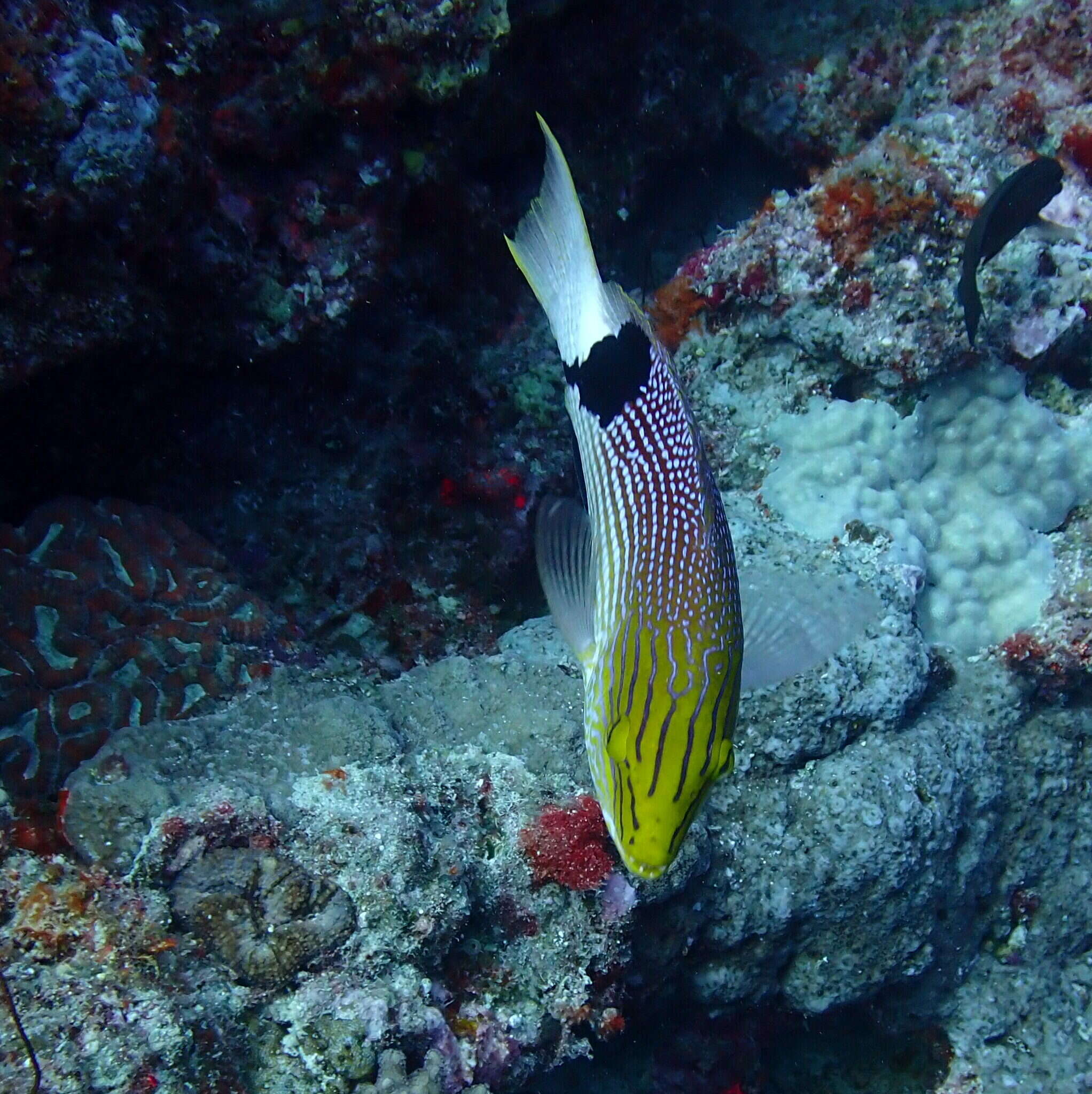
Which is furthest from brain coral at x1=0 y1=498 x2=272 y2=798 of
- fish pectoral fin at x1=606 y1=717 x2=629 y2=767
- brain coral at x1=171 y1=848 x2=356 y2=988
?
fish pectoral fin at x1=606 y1=717 x2=629 y2=767

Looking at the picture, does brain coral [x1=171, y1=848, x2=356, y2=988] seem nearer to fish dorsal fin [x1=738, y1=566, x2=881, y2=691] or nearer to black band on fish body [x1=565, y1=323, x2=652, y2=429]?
fish dorsal fin [x1=738, y1=566, x2=881, y2=691]

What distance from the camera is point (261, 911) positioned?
8.46ft

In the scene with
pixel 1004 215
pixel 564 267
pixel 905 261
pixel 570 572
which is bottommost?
pixel 570 572

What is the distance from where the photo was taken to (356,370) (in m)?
4.14

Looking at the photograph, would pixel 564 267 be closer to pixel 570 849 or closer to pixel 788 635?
pixel 788 635

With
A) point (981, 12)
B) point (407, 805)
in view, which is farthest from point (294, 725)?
point (981, 12)

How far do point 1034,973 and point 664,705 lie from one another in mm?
4577

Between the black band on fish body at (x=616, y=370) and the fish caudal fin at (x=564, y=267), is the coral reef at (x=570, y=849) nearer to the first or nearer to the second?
the black band on fish body at (x=616, y=370)

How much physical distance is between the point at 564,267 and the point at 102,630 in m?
2.75

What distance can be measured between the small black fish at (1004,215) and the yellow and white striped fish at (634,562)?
2.43m

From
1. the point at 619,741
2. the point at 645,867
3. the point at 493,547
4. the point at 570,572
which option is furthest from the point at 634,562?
the point at 493,547

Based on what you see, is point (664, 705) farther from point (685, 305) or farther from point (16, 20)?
point (685, 305)

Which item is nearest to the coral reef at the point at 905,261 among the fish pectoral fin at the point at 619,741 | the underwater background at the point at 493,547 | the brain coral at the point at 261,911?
the underwater background at the point at 493,547

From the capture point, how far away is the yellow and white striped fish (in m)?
2.10
